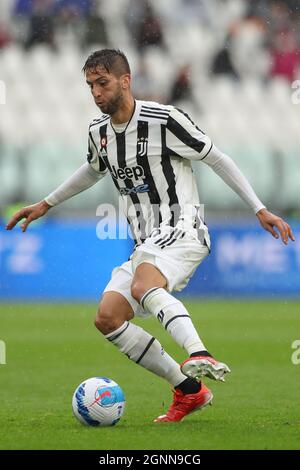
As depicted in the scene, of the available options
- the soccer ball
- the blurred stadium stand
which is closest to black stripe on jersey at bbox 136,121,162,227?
the soccer ball

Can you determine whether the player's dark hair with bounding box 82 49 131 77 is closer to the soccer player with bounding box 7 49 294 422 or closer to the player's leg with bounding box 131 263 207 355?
the soccer player with bounding box 7 49 294 422

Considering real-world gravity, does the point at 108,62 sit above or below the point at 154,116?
above

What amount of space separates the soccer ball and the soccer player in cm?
30

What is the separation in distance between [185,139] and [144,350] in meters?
1.15

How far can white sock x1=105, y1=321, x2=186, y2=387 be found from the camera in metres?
5.59

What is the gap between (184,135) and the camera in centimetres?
557

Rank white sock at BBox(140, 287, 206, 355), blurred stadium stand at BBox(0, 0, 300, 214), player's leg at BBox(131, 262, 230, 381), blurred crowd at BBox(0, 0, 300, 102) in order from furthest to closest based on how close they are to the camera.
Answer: blurred crowd at BBox(0, 0, 300, 102) < blurred stadium stand at BBox(0, 0, 300, 214) < white sock at BBox(140, 287, 206, 355) < player's leg at BBox(131, 262, 230, 381)

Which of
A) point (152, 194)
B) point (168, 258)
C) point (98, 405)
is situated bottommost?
point (98, 405)

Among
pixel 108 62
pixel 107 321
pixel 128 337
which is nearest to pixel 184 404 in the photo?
pixel 128 337

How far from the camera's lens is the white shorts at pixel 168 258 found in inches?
213

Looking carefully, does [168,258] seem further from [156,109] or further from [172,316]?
[156,109]
